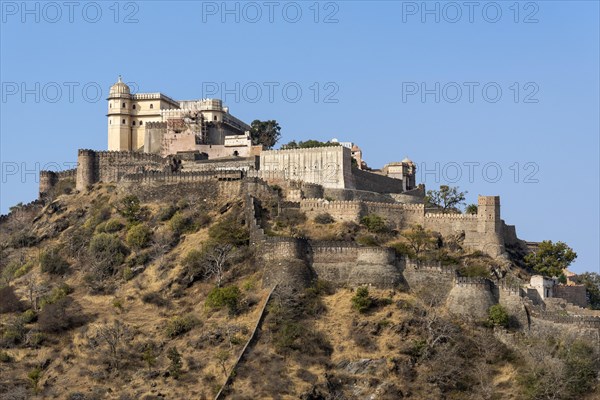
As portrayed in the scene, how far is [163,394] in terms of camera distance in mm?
69688

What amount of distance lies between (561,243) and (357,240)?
1382 cm

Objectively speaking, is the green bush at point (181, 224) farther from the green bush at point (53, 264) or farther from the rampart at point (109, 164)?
the rampart at point (109, 164)

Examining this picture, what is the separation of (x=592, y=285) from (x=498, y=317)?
18456mm

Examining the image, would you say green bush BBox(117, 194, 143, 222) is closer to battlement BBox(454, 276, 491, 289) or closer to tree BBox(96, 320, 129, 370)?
tree BBox(96, 320, 129, 370)

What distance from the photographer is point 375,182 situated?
93875 mm

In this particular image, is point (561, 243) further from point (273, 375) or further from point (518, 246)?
point (273, 375)

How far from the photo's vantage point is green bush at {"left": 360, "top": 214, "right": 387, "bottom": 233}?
272 ft

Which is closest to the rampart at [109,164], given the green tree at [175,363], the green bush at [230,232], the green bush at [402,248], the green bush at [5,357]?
the green bush at [230,232]

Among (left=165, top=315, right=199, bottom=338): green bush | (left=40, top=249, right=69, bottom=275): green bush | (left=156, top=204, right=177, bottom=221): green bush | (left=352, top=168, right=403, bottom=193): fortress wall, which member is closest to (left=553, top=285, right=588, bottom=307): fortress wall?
(left=352, top=168, right=403, bottom=193): fortress wall

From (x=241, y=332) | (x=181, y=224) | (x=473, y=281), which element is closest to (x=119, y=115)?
(x=181, y=224)

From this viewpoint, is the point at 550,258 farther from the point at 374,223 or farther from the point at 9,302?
the point at 9,302

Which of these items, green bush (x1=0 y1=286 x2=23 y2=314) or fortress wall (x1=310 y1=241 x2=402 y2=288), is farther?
green bush (x1=0 y1=286 x2=23 y2=314)

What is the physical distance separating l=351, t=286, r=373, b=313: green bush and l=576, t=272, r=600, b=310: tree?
57.3ft

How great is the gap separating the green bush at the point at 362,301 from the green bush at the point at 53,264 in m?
19.1
